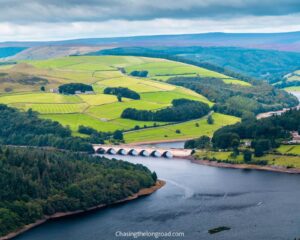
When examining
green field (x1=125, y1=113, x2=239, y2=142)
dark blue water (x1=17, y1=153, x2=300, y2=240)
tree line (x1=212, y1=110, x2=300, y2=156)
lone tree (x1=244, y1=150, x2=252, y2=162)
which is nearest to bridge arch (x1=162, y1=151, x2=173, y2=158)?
tree line (x1=212, y1=110, x2=300, y2=156)

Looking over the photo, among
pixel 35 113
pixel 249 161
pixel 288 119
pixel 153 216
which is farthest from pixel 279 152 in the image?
pixel 35 113

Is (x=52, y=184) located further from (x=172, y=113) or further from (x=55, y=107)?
(x=55, y=107)

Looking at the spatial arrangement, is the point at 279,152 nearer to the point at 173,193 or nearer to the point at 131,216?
the point at 173,193

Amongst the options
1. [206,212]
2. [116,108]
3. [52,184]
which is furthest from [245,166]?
[116,108]

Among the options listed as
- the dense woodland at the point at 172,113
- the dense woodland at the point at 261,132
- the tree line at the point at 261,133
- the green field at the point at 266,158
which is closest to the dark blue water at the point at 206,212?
the green field at the point at 266,158

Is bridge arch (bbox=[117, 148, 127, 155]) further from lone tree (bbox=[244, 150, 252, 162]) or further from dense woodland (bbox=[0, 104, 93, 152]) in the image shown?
lone tree (bbox=[244, 150, 252, 162])
